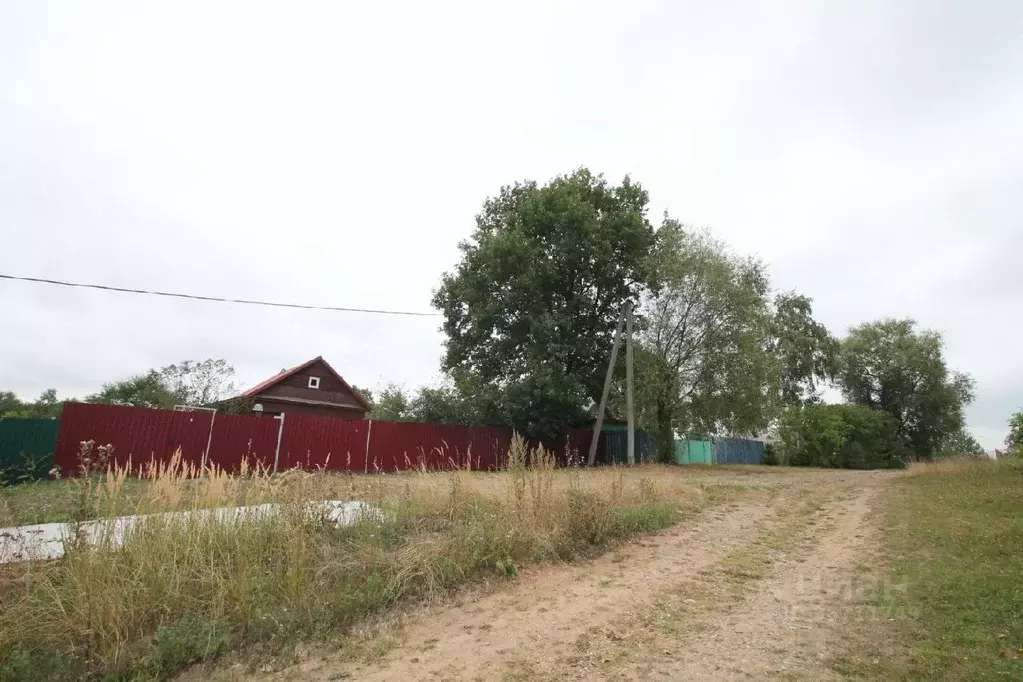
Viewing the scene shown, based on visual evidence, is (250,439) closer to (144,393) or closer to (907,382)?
(144,393)

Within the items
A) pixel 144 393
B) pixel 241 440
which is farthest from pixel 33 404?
pixel 241 440

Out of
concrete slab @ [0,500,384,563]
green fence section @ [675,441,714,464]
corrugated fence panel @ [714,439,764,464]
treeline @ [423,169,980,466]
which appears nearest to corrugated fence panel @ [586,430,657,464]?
treeline @ [423,169,980,466]

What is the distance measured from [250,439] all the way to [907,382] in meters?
37.7

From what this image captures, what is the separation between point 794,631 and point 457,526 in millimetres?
3082

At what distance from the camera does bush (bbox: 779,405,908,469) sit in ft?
97.8

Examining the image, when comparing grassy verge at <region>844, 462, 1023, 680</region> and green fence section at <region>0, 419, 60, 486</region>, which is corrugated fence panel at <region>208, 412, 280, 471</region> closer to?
green fence section at <region>0, 419, 60, 486</region>

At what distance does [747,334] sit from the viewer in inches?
833

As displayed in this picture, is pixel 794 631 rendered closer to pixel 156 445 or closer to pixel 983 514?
pixel 983 514

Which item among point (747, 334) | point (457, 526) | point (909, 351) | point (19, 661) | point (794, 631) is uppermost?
point (909, 351)

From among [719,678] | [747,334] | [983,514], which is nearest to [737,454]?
[747,334]

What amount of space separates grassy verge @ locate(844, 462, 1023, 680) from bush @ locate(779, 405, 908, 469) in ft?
71.4

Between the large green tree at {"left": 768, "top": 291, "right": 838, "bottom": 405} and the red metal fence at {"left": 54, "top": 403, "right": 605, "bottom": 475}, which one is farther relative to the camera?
the large green tree at {"left": 768, "top": 291, "right": 838, "bottom": 405}

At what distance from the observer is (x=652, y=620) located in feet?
14.7

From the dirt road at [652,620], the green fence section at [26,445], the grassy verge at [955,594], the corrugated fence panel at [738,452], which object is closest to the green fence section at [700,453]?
the corrugated fence panel at [738,452]
